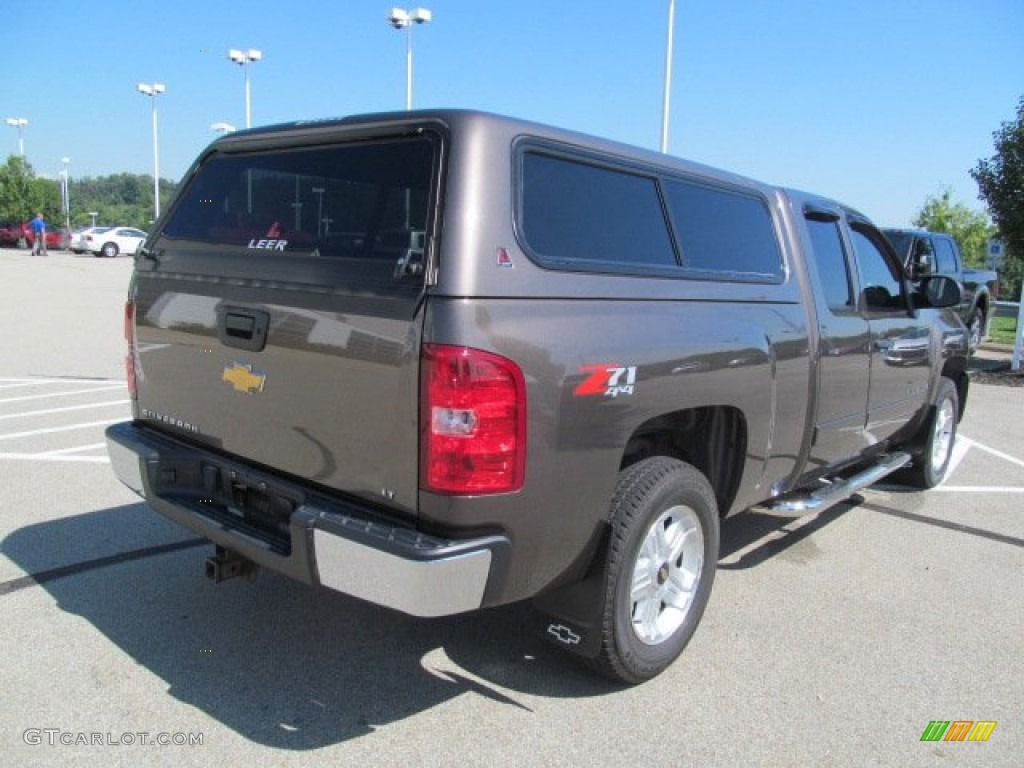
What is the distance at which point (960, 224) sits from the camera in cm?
4609

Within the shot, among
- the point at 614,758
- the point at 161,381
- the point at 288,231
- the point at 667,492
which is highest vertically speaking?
the point at 288,231

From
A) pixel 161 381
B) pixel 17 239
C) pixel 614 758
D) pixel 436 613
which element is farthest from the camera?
pixel 17 239

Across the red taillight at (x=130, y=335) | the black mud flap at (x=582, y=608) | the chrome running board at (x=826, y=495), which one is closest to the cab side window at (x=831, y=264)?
the chrome running board at (x=826, y=495)

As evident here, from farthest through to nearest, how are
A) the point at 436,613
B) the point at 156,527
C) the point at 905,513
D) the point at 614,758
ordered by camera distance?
the point at 905,513, the point at 156,527, the point at 614,758, the point at 436,613

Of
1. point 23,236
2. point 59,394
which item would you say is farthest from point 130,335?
point 23,236

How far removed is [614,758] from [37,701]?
2.02 metres

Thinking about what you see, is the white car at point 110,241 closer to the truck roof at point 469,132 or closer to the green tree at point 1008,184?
the green tree at point 1008,184

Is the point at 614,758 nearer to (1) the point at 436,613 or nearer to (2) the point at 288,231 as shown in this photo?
(1) the point at 436,613

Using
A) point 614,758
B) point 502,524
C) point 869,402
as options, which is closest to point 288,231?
point 502,524

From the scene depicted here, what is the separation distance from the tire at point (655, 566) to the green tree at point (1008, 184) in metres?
11.7

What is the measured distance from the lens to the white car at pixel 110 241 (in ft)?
126

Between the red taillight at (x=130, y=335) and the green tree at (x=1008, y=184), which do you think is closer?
the red taillight at (x=130, y=335)

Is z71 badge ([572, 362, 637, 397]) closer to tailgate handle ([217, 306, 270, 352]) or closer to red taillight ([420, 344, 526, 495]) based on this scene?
red taillight ([420, 344, 526, 495])

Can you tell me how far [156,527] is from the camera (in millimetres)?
4570
